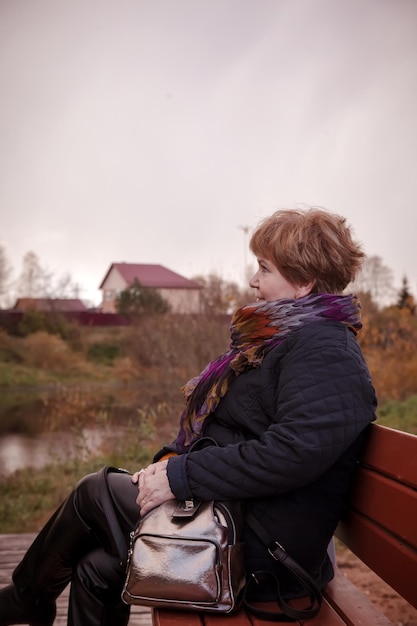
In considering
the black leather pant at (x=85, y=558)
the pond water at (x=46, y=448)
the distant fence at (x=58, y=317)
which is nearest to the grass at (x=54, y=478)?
the pond water at (x=46, y=448)

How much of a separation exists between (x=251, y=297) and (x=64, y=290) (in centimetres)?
788

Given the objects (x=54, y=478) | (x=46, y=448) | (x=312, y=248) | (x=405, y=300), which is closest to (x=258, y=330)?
(x=312, y=248)

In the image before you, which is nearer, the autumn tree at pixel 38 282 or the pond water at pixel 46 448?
the pond water at pixel 46 448

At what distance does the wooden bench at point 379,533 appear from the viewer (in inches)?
63.8

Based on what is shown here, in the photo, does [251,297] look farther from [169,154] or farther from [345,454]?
[345,454]

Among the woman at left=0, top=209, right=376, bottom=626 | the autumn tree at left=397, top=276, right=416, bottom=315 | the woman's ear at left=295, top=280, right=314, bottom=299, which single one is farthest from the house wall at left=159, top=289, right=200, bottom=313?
the woman's ear at left=295, top=280, right=314, bottom=299

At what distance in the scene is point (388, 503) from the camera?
172 centimetres

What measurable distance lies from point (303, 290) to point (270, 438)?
524 millimetres

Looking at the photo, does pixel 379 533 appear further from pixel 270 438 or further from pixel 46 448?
pixel 46 448

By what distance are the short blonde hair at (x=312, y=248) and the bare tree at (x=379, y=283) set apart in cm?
729

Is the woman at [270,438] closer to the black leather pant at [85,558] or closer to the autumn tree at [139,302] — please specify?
the black leather pant at [85,558]

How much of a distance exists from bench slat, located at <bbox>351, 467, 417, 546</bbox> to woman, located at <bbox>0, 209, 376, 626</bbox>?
0.20 feet

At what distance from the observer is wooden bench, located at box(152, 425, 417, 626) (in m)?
1.62

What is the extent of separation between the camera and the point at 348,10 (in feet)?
18.4
